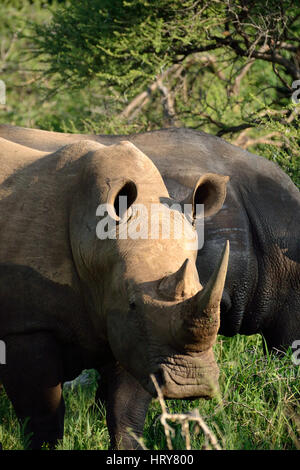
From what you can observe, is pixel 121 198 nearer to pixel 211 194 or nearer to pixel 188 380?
pixel 211 194

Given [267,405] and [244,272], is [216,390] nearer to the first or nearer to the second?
[267,405]

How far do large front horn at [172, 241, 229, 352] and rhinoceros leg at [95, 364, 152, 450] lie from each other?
107cm

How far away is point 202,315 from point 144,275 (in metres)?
0.41

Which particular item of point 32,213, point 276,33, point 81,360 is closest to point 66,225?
point 32,213

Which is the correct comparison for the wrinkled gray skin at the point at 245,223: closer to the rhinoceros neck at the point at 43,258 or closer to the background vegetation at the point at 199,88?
the background vegetation at the point at 199,88

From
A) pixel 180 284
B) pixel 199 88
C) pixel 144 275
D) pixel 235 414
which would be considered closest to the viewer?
pixel 180 284

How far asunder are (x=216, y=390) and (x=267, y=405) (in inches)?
47.4

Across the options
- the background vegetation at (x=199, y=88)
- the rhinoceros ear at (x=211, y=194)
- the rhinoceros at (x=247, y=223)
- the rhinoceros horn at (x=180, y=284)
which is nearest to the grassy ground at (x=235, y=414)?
the background vegetation at (x=199, y=88)

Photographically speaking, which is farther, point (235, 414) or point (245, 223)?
point (245, 223)

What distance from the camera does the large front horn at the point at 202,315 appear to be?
11.6 feet

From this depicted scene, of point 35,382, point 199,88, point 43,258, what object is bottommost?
point 199,88

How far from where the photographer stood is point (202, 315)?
3572mm

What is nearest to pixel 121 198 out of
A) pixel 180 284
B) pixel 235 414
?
pixel 180 284

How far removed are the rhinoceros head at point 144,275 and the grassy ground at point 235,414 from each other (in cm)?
46
